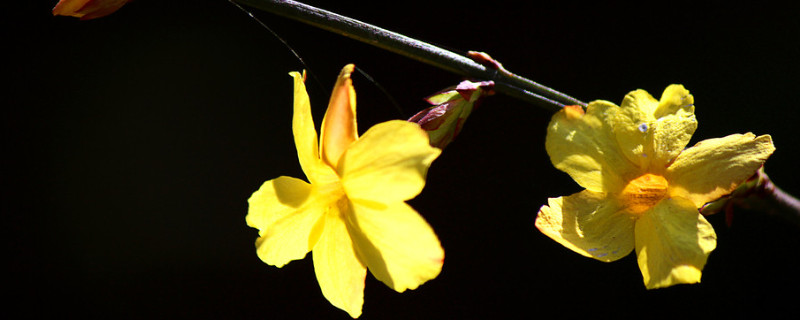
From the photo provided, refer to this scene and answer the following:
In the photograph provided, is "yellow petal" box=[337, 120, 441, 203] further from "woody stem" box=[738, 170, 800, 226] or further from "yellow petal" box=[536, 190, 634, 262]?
"woody stem" box=[738, 170, 800, 226]

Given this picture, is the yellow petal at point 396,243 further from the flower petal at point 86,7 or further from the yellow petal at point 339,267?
the flower petal at point 86,7

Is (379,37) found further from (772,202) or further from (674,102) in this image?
(772,202)

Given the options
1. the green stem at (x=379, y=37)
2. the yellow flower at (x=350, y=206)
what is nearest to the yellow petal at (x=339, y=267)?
the yellow flower at (x=350, y=206)

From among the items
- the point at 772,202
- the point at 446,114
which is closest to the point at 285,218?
the point at 446,114

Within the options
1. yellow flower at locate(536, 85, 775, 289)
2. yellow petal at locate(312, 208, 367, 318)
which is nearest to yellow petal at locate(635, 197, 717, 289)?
yellow flower at locate(536, 85, 775, 289)

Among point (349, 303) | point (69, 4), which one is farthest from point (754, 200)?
point (69, 4)
